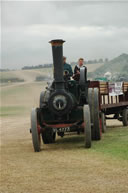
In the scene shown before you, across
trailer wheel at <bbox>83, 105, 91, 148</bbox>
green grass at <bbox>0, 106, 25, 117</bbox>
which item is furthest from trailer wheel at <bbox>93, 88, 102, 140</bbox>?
green grass at <bbox>0, 106, 25, 117</bbox>

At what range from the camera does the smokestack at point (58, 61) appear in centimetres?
1145

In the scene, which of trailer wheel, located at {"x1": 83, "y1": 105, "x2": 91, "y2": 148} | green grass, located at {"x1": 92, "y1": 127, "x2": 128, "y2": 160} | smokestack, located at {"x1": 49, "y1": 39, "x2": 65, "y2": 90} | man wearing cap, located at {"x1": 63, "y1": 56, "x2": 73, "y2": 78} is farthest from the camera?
man wearing cap, located at {"x1": 63, "y1": 56, "x2": 73, "y2": 78}

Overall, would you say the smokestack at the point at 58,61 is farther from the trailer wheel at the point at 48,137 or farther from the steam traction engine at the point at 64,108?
the trailer wheel at the point at 48,137

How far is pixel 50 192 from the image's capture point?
7.00m

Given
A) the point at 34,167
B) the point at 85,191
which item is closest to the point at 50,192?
the point at 85,191

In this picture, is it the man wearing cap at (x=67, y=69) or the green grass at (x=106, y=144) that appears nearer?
the green grass at (x=106, y=144)

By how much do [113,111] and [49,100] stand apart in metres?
5.59

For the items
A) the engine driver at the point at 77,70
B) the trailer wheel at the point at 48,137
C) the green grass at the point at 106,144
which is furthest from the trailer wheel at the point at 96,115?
the trailer wheel at the point at 48,137

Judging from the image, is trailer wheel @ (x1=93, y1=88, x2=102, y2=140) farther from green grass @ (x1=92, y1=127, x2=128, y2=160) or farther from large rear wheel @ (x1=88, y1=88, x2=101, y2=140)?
green grass @ (x1=92, y1=127, x2=128, y2=160)

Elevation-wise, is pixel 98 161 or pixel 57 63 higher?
pixel 57 63

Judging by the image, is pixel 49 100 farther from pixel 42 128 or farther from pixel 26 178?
pixel 26 178

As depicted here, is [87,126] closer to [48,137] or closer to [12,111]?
[48,137]

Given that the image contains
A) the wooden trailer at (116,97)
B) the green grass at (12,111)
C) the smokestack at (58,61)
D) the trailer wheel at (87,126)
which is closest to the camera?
the trailer wheel at (87,126)

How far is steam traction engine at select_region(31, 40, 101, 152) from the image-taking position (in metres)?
11.5
